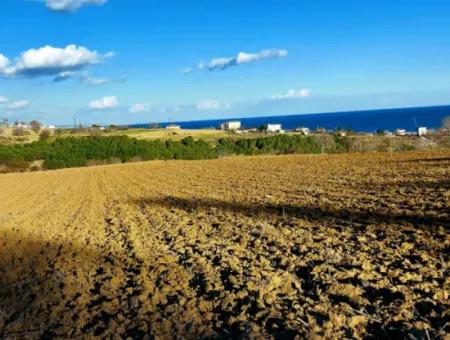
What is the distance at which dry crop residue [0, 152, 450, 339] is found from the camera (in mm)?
A: 6145

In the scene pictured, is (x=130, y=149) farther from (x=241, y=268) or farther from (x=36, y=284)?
(x=241, y=268)

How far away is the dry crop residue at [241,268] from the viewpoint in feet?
20.2

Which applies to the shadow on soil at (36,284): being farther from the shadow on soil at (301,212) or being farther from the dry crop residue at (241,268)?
the shadow on soil at (301,212)

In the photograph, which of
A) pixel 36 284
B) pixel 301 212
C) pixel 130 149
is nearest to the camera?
pixel 36 284

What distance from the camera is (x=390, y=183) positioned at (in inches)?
690

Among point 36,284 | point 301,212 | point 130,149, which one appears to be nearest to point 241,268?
point 36,284

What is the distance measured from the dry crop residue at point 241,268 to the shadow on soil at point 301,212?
0.15ft

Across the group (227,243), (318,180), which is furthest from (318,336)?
(318,180)

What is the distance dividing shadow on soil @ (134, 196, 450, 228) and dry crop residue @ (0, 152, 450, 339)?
0.05m

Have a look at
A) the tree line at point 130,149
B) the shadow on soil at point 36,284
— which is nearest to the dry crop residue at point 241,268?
the shadow on soil at point 36,284

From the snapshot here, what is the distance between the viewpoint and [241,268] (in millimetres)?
8438

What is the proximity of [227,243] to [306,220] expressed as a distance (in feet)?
8.14

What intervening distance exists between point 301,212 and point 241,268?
5.02 metres

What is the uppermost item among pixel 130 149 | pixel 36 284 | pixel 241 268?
pixel 241 268
